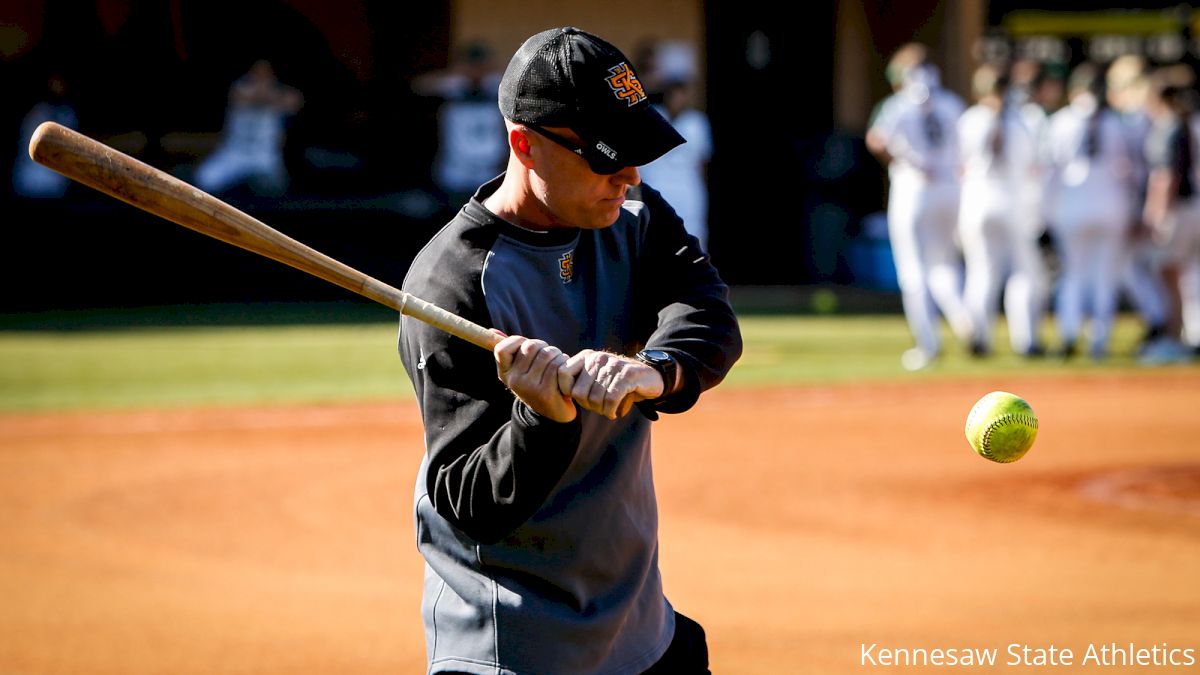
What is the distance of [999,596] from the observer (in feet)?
20.7

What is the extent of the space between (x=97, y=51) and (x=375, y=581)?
44.6 ft

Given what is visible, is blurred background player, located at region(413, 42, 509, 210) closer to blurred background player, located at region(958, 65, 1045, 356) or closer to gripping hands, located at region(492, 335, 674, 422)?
blurred background player, located at region(958, 65, 1045, 356)

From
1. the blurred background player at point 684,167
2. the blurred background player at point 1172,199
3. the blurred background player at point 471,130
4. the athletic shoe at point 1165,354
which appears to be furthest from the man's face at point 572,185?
the blurred background player at point 471,130

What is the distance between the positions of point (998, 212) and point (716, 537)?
22.8 ft

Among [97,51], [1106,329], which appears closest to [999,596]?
[1106,329]

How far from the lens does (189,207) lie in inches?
109

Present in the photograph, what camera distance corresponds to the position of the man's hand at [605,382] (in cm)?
263

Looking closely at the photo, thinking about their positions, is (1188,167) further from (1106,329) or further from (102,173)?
(102,173)

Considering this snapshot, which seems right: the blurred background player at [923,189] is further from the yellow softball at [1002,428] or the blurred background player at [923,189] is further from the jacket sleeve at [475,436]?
the jacket sleeve at [475,436]

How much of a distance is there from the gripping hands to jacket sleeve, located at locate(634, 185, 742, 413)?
264 mm

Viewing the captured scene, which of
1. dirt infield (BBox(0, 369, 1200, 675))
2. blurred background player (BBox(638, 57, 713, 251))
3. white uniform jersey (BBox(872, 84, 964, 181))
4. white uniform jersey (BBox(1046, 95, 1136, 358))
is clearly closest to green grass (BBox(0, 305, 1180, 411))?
white uniform jersey (BBox(1046, 95, 1136, 358))

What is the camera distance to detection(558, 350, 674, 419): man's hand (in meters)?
2.63

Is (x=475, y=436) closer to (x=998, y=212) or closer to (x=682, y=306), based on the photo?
(x=682, y=306)

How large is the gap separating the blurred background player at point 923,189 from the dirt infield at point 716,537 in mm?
2185
